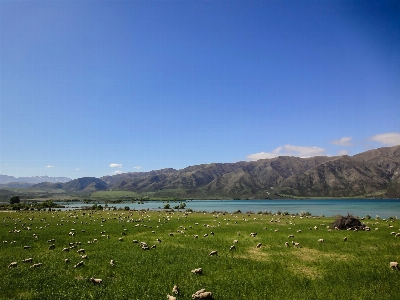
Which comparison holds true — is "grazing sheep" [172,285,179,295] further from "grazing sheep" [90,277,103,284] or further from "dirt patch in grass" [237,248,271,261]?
"dirt patch in grass" [237,248,271,261]

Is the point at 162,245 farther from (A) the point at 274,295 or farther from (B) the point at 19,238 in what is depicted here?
(B) the point at 19,238

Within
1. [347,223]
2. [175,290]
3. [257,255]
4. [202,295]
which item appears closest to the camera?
[202,295]

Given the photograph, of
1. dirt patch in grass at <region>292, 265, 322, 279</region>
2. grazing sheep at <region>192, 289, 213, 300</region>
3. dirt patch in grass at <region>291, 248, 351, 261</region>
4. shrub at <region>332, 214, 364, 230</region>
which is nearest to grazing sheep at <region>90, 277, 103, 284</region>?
grazing sheep at <region>192, 289, 213, 300</region>

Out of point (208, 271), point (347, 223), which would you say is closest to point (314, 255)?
point (208, 271)

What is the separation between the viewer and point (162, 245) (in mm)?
27141

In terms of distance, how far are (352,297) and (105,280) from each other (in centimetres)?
1466

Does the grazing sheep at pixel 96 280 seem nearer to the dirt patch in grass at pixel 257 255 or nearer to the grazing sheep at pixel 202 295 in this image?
the grazing sheep at pixel 202 295

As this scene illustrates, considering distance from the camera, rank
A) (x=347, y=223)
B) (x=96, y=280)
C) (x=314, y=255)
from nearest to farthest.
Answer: (x=96, y=280), (x=314, y=255), (x=347, y=223)

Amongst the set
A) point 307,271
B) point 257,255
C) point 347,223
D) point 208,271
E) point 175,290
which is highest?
point 175,290

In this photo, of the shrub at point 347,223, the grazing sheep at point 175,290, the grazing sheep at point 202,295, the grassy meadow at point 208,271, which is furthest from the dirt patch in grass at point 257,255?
the shrub at point 347,223

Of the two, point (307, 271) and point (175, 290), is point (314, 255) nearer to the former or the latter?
point (307, 271)

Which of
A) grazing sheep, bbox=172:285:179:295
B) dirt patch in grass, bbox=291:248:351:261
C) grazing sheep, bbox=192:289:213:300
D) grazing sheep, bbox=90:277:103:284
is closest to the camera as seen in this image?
grazing sheep, bbox=192:289:213:300

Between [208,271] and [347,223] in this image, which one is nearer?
[208,271]

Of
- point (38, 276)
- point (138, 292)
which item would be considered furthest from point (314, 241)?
point (38, 276)
